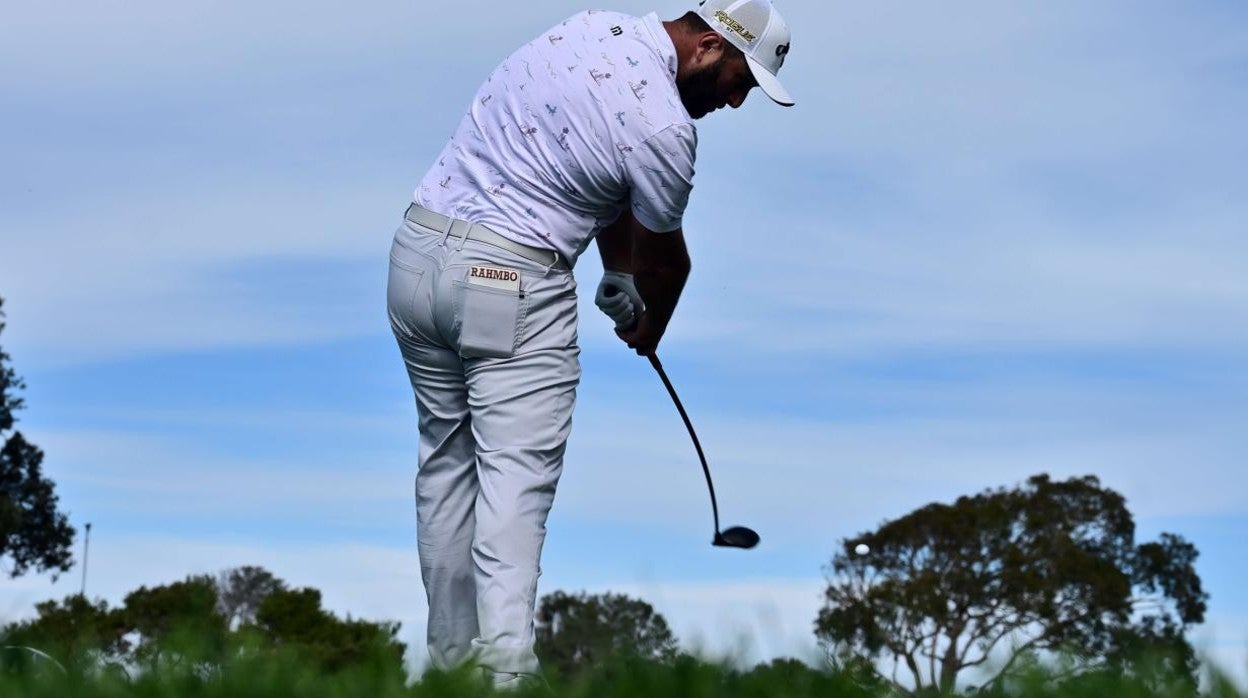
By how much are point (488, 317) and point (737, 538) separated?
6.84 ft

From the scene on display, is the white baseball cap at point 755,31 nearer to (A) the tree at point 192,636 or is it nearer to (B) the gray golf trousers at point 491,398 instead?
(B) the gray golf trousers at point 491,398

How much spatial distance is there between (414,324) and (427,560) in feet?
2.85

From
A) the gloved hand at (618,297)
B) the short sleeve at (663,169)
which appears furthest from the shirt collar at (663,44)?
the gloved hand at (618,297)

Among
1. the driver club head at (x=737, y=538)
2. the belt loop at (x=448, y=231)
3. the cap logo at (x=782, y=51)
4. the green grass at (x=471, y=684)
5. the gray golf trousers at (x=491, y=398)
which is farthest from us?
the driver club head at (x=737, y=538)

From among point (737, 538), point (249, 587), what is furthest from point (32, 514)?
point (737, 538)

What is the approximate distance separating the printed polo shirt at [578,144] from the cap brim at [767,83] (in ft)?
0.94

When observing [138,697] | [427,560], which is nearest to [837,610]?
[427,560]

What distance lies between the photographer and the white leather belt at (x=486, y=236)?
5207mm

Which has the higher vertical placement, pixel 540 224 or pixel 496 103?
pixel 496 103

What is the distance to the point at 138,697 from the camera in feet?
10.7

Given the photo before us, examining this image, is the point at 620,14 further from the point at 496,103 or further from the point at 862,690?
the point at 862,690

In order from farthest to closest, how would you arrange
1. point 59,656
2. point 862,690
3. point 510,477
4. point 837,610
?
point 837,610, point 510,477, point 59,656, point 862,690

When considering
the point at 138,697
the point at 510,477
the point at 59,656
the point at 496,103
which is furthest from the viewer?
the point at 496,103

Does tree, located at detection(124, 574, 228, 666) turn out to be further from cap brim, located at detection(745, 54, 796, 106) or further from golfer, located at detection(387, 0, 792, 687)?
cap brim, located at detection(745, 54, 796, 106)
